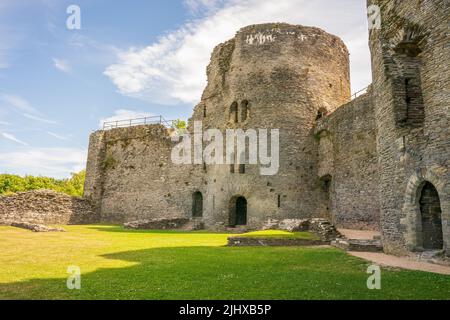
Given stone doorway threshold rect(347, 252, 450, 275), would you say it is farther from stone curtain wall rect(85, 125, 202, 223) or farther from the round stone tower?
stone curtain wall rect(85, 125, 202, 223)

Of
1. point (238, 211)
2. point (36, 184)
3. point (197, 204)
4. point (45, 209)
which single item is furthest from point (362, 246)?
point (36, 184)

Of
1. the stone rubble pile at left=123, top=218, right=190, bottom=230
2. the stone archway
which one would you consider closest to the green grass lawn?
the stone archway

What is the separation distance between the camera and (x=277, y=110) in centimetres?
2203

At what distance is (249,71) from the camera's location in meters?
22.9

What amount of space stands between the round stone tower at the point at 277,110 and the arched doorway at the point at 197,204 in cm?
244

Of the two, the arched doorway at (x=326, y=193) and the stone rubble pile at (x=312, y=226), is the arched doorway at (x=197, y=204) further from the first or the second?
the arched doorway at (x=326, y=193)

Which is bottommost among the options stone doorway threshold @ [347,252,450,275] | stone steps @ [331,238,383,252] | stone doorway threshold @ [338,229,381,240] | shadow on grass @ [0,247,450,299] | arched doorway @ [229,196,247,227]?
shadow on grass @ [0,247,450,299]

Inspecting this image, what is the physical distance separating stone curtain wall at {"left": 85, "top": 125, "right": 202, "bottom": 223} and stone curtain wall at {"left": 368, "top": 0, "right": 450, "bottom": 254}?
16893 mm

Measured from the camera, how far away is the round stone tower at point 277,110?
844 inches

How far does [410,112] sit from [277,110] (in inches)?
459

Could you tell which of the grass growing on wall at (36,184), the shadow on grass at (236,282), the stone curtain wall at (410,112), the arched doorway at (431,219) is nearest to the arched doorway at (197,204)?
the stone curtain wall at (410,112)

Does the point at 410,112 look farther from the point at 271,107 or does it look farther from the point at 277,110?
the point at 271,107

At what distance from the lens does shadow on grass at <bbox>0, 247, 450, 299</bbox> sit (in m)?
5.52

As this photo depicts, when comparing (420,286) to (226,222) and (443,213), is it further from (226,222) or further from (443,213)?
(226,222)
